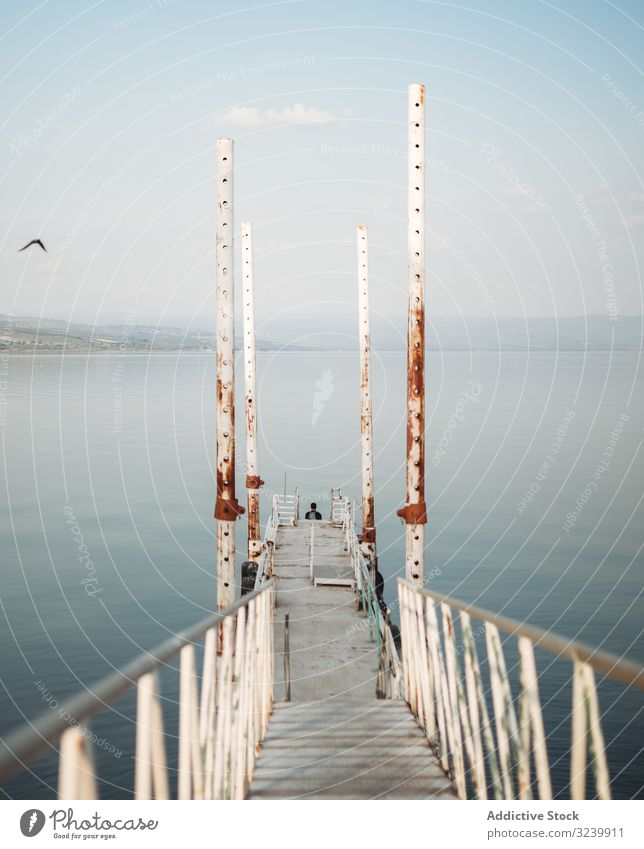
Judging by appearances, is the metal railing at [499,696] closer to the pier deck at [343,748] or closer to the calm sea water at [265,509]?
the pier deck at [343,748]

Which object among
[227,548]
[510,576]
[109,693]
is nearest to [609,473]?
[510,576]

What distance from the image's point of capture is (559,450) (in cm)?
6425

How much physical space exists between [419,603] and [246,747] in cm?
220

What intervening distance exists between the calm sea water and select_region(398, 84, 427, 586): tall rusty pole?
708 centimetres

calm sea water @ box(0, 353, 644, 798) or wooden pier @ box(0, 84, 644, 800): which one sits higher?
wooden pier @ box(0, 84, 644, 800)

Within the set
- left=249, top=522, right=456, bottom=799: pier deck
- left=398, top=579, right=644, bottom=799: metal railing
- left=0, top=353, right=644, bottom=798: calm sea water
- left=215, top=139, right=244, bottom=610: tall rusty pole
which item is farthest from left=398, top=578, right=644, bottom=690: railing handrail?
left=0, top=353, right=644, bottom=798: calm sea water

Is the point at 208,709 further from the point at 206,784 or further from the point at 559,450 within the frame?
the point at 559,450

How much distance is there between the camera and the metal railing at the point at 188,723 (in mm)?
2733

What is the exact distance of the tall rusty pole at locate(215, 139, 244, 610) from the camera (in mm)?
12680

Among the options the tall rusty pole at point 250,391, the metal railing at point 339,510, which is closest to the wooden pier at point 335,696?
the tall rusty pole at point 250,391

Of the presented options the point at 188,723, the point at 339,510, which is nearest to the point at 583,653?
the point at 188,723

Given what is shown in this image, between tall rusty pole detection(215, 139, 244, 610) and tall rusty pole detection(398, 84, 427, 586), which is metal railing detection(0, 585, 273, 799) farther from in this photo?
tall rusty pole detection(215, 139, 244, 610)

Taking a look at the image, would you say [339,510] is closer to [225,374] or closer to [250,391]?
[250,391]

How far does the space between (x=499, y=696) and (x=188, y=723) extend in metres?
1.98
